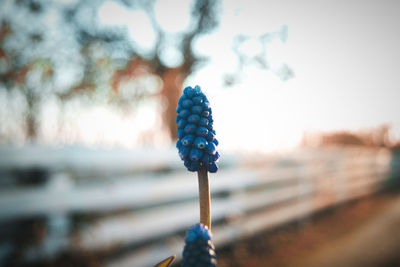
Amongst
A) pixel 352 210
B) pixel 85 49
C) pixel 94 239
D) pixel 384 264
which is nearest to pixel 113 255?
pixel 94 239

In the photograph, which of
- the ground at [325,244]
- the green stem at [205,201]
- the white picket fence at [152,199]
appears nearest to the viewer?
the green stem at [205,201]

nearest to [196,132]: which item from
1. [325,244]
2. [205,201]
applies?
[205,201]

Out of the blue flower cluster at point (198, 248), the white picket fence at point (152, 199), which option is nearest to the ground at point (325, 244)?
the white picket fence at point (152, 199)

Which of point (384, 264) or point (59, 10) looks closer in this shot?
point (384, 264)

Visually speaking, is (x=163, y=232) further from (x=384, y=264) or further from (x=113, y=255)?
(x=384, y=264)

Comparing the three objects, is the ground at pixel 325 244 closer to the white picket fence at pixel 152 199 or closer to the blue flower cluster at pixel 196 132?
the white picket fence at pixel 152 199
